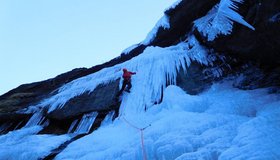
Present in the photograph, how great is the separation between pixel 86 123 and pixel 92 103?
72 cm

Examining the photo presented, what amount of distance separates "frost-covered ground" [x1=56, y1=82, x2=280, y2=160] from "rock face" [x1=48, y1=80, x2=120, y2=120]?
1.14 meters

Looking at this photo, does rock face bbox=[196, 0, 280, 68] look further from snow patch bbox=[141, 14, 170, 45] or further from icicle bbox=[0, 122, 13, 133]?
icicle bbox=[0, 122, 13, 133]

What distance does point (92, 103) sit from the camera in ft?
25.6

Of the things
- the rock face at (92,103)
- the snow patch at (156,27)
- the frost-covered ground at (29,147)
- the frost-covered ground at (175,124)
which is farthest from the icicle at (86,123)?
the snow patch at (156,27)

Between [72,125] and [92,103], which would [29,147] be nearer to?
[72,125]

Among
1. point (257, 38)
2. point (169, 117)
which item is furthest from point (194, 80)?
point (169, 117)

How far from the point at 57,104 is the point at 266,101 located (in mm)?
6105

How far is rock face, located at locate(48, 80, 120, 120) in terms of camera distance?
746cm

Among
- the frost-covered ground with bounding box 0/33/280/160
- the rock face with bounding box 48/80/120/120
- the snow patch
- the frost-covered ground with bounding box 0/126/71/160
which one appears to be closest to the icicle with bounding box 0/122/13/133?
the frost-covered ground with bounding box 0/33/280/160

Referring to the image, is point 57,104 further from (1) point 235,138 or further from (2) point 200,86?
(1) point 235,138

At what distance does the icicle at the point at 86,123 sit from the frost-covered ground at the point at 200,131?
3.23ft

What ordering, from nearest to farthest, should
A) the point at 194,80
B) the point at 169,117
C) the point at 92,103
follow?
the point at 169,117
the point at 194,80
the point at 92,103

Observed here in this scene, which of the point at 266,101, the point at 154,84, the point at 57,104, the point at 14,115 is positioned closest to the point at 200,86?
the point at 154,84

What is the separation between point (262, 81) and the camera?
5.77 meters
